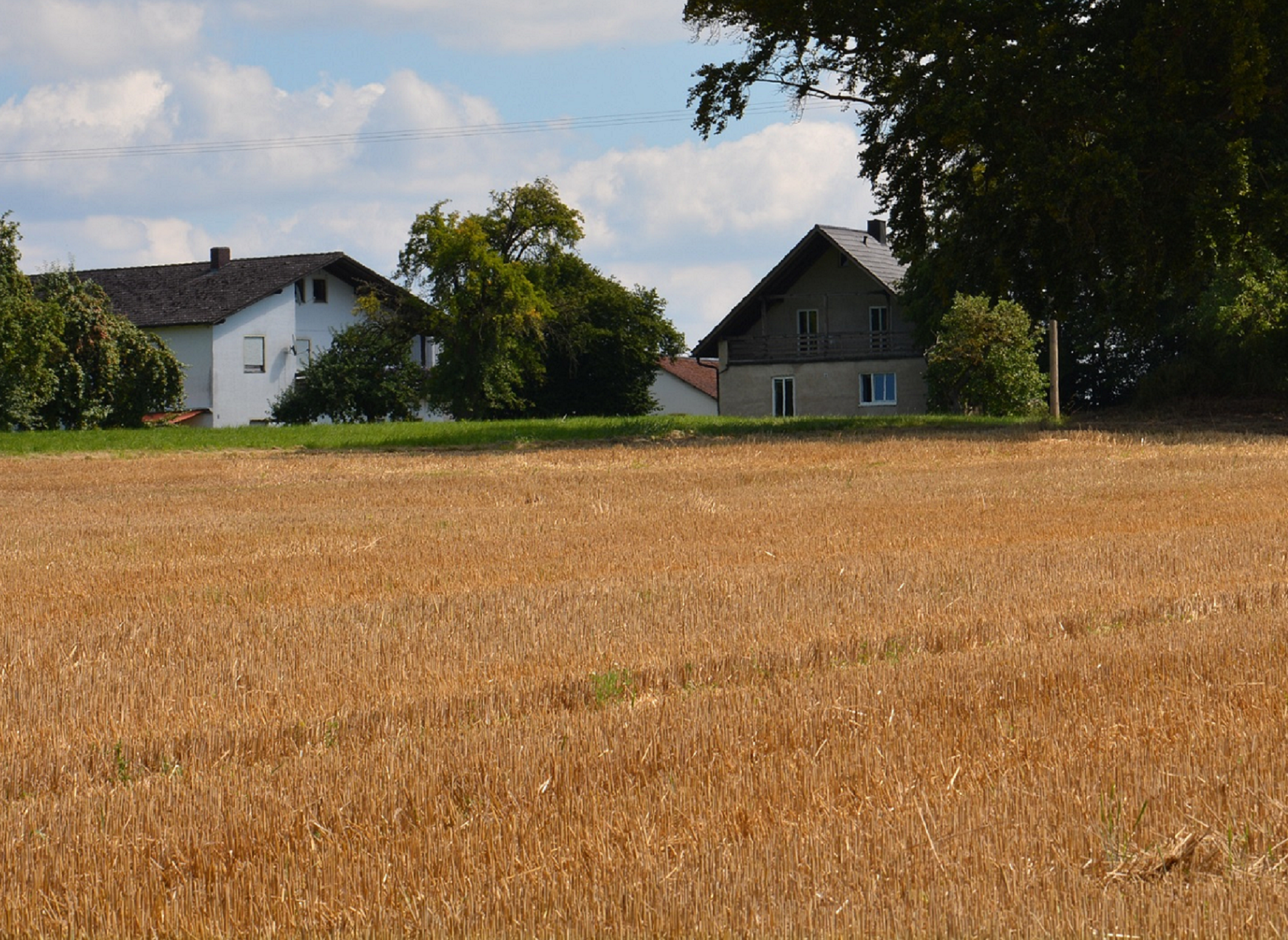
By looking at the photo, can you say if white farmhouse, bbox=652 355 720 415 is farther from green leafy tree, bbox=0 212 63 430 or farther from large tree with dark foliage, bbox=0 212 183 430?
green leafy tree, bbox=0 212 63 430

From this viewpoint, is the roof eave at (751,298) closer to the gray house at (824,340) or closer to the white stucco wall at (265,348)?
the gray house at (824,340)

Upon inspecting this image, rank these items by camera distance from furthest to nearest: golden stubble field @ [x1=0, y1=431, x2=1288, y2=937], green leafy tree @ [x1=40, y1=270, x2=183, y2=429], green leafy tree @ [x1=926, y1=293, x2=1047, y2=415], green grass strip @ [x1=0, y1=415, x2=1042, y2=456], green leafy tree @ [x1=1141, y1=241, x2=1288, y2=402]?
green leafy tree @ [x1=40, y1=270, x2=183, y2=429] → green leafy tree @ [x1=926, y1=293, x2=1047, y2=415] → green leafy tree @ [x1=1141, y1=241, x2=1288, y2=402] → green grass strip @ [x1=0, y1=415, x2=1042, y2=456] → golden stubble field @ [x1=0, y1=431, x2=1288, y2=937]

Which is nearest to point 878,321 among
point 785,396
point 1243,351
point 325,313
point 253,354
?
point 785,396

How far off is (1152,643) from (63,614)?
7.07 m

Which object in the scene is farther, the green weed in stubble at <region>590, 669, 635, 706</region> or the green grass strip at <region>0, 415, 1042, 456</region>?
the green grass strip at <region>0, 415, 1042, 456</region>

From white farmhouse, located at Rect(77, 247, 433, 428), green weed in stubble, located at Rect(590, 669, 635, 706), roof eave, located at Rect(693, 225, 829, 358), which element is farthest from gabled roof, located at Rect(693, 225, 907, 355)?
green weed in stubble, located at Rect(590, 669, 635, 706)

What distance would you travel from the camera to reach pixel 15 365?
45.5 meters

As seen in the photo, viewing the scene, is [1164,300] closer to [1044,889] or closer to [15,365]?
[15,365]

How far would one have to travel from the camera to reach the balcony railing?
6106cm

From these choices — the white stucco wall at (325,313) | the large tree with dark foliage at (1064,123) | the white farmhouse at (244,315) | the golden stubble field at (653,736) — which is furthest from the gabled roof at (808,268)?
the golden stubble field at (653,736)

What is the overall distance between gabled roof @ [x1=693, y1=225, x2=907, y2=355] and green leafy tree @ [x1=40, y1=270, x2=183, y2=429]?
2309 cm

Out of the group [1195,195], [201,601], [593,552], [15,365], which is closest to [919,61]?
[1195,195]

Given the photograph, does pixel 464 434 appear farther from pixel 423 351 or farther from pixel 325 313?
pixel 325 313

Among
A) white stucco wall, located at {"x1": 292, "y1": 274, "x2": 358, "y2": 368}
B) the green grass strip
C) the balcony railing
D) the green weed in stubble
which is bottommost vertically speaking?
the green weed in stubble
